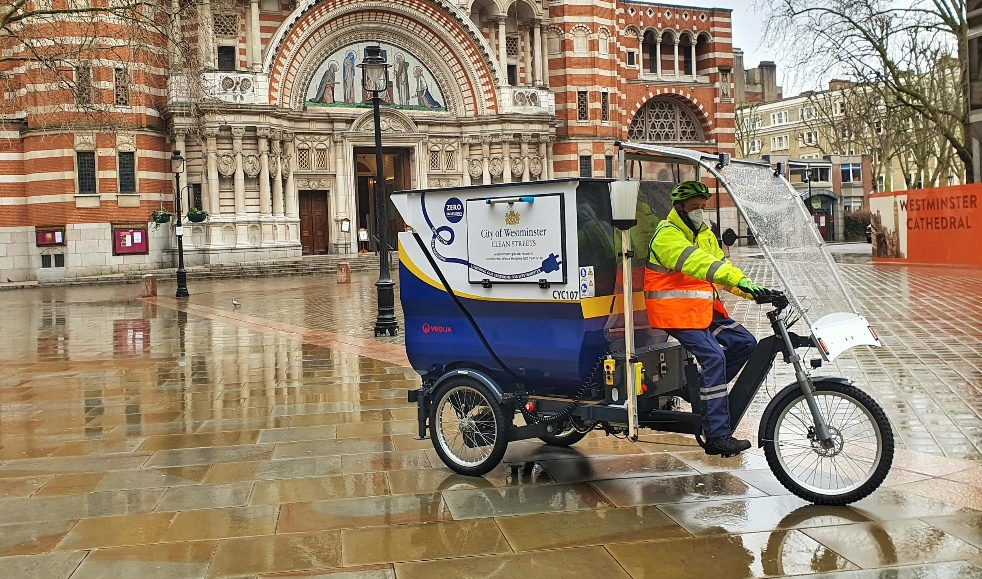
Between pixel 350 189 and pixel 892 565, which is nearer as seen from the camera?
pixel 892 565

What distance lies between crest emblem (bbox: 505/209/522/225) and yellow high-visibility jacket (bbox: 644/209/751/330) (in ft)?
2.89

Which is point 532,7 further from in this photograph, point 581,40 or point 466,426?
point 466,426

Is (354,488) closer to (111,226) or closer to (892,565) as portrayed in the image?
(892,565)

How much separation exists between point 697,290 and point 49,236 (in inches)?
1328

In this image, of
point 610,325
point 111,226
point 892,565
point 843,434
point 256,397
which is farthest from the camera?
point 111,226

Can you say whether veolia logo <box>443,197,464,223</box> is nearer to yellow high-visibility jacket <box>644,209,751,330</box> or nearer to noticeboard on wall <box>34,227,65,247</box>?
yellow high-visibility jacket <box>644,209,751,330</box>

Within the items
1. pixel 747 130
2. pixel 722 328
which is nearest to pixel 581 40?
pixel 747 130

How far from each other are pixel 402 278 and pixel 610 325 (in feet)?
5.45

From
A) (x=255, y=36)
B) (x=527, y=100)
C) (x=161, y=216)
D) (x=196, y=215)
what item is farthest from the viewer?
(x=527, y=100)

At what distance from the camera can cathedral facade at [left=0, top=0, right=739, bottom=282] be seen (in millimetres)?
34781

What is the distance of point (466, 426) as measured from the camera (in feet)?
21.3

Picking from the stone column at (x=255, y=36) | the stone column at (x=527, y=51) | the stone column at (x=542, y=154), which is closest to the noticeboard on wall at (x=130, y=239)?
the stone column at (x=255, y=36)

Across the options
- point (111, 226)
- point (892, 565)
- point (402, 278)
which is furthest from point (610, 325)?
point (111, 226)

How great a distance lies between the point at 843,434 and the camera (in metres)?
5.44
